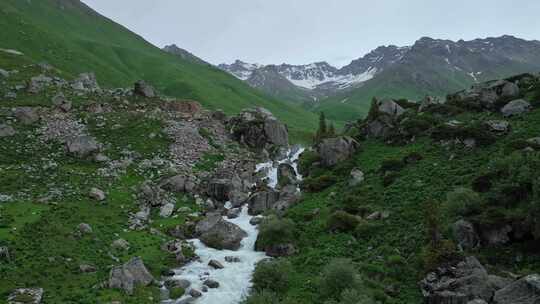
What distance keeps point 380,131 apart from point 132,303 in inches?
2079

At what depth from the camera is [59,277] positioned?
120 ft

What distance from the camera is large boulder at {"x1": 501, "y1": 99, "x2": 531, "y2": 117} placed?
5969cm

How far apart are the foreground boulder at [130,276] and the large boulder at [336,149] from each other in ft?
126

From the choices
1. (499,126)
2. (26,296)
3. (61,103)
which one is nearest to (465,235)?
(499,126)

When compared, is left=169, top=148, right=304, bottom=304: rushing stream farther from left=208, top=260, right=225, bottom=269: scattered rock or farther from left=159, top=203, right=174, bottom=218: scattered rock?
left=159, top=203, right=174, bottom=218: scattered rock

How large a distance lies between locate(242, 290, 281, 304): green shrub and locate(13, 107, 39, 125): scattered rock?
56.7m

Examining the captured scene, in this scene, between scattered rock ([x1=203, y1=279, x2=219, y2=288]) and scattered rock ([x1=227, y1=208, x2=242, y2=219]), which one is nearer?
scattered rock ([x1=203, y1=279, x2=219, y2=288])

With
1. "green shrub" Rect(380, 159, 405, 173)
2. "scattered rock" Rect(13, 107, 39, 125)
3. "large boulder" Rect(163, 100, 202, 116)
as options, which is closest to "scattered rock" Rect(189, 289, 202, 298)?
"green shrub" Rect(380, 159, 405, 173)

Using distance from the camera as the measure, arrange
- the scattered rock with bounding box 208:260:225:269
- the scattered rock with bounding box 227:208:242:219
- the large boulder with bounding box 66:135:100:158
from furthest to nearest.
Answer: the large boulder with bounding box 66:135:100:158 → the scattered rock with bounding box 227:208:242:219 → the scattered rock with bounding box 208:260:225:269

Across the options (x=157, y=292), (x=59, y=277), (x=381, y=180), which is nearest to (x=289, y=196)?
(x=381, y=180)

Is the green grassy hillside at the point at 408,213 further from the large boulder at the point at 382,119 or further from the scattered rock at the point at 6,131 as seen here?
the scattered rock at the point at 6,131

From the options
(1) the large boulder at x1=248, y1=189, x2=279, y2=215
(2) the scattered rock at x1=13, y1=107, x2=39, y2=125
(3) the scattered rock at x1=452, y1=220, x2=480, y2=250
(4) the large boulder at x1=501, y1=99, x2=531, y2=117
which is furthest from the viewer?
(2) the scattered rock at x1=13, y1=107, x2=39, y2=125

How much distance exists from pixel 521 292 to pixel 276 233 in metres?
25.9

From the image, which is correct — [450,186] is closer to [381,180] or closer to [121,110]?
[381,180]
